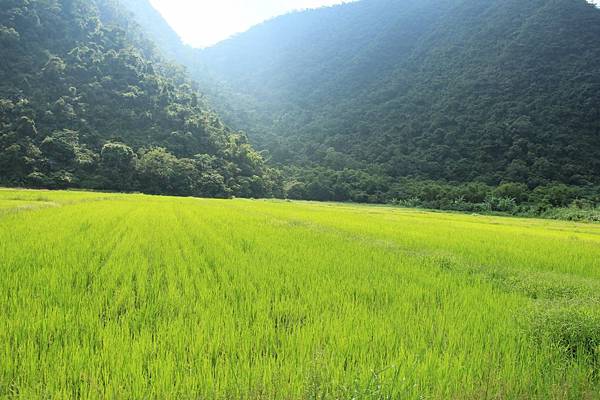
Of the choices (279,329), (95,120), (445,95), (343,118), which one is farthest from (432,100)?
(279,329)

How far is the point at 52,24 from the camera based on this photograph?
205ft

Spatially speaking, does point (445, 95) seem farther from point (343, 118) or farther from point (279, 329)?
point (279, 329)

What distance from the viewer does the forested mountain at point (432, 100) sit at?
57281 mm

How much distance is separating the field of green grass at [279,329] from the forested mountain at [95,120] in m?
41.2

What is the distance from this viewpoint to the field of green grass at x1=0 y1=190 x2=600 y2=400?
2037 millimetres

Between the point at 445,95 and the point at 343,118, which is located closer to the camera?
the point at 445,95

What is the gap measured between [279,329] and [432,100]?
274 ft

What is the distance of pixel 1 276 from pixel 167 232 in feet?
15.7

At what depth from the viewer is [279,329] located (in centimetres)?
290

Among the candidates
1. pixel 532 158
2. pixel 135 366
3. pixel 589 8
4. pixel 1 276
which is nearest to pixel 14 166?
pixel 1 276

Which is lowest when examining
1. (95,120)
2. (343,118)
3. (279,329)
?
(279,329)

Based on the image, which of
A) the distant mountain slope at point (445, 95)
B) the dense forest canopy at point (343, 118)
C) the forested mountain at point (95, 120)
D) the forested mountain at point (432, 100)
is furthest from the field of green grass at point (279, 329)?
the distant mountain slope at point (445, 95)

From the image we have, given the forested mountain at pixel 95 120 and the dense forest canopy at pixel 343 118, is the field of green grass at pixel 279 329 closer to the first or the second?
the dense forest canopy at pixel 343 118

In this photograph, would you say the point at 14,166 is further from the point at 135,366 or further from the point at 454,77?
the point at 454,77
